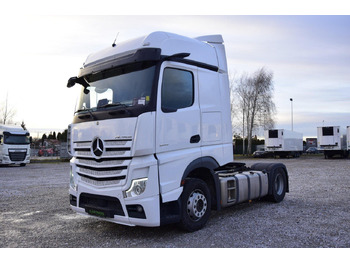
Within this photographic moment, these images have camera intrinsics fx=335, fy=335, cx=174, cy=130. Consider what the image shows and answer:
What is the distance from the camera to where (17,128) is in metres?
26.9

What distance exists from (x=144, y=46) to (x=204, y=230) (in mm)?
3416

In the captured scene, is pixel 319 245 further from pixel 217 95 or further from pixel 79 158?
pixel 79 158

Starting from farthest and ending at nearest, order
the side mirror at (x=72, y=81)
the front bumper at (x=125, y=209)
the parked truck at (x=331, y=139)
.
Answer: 1. the parked truck at (x=331, y=139)
2. the side mirror at (x=72, y=81)
3. the front bumper at (x=125, y=209)

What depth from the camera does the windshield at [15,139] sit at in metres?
25.8

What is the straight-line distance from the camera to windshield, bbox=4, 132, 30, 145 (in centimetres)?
2584

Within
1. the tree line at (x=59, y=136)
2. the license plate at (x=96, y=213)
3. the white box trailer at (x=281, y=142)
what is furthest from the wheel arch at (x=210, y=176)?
the tree line at (x=59, y=136)

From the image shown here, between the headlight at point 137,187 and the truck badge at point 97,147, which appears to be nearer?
the headlight at point 137,187

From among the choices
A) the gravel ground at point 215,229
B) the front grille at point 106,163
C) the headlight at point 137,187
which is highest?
the front grille at point 106,163

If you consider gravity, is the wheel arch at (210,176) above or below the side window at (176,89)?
below

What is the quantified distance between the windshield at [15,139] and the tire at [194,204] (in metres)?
23.8

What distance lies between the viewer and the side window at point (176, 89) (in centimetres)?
558

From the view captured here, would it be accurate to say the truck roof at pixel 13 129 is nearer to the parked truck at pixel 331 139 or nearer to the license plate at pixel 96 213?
the license plate at pixel 96 213

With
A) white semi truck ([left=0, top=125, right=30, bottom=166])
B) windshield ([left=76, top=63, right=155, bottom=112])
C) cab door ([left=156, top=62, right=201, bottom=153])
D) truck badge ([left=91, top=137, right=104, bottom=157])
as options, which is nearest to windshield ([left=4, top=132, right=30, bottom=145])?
white semi truck ([left=0, top=125, right=30, bottom=166])

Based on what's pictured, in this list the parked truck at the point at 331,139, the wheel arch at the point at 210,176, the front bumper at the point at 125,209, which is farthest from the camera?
the parked truck at the point at 331,139
